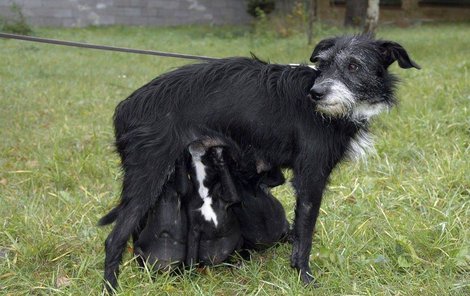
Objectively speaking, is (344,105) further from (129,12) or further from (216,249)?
(129,12)

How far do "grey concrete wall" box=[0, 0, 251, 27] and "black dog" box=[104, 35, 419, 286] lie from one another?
17238 mm

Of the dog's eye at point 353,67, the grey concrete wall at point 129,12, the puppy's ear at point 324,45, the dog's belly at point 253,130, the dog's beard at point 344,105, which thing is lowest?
the grey concrete wall at point 129,12

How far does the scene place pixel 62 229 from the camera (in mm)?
3805

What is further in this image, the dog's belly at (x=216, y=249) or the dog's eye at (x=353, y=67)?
the dog's belly at (x=216, y=249)

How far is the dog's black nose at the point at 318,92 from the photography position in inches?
111

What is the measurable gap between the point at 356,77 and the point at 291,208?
4.97 ft

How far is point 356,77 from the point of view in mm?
2930

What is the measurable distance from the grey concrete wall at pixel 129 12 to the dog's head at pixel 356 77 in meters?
17.5

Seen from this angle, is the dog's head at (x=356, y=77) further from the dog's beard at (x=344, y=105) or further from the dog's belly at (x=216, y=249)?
the dog's belly at (x=216, y=249)

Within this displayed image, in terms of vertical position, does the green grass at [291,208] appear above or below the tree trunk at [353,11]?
above

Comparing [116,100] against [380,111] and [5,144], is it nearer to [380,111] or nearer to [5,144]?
[5,144]

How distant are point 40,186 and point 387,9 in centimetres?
2226

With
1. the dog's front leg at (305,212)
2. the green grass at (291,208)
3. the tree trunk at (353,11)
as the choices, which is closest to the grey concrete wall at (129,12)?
the tree trunk at (353,11)

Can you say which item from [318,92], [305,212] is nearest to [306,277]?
[305,212]
